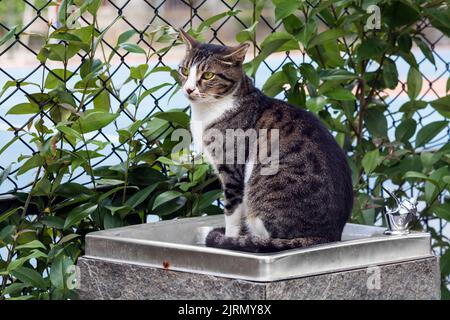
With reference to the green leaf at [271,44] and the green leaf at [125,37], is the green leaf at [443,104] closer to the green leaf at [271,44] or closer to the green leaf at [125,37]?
the green leaf at [271,44]

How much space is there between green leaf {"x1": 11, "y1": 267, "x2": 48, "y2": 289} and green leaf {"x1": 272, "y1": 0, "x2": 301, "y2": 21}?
3.50 feet

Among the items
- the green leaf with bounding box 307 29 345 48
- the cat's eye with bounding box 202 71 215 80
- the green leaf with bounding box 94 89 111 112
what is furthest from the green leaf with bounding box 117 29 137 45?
the green leaf with bounding box 307 29 345 48

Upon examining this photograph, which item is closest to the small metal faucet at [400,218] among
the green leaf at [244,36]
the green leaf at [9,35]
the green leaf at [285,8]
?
the green leaf at [285,8]

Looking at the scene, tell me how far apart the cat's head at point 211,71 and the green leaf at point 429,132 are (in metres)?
0.91

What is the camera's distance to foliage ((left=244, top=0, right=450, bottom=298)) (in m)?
2.91

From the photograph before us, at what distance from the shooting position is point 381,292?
2.12 metres

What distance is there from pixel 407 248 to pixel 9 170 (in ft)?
3.69

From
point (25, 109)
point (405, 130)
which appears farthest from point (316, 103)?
point (25, 109)

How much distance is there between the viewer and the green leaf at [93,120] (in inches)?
99.0

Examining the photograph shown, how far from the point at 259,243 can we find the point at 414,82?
4.40 ft

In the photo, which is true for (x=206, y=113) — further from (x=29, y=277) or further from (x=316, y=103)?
(x=29, y=277)

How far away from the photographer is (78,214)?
99.0 inches
